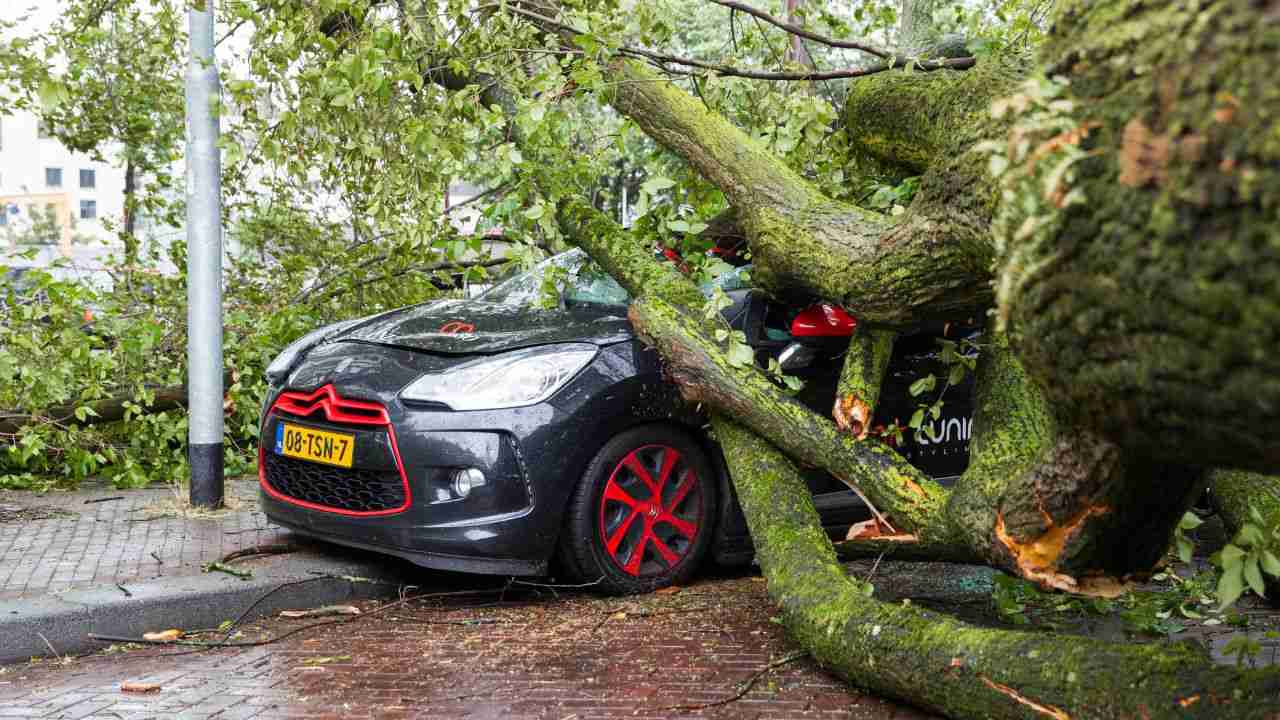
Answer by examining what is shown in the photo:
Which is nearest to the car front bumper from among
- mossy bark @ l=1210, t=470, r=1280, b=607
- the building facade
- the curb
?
the curb

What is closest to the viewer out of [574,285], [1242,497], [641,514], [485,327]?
[1242,497]

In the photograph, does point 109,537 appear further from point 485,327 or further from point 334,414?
point 485,327

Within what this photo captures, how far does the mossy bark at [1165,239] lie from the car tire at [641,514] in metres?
2.95

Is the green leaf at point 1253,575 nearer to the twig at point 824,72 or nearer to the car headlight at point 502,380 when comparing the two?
the twig at point 824,72

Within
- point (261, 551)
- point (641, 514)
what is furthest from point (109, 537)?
point (641, 514)

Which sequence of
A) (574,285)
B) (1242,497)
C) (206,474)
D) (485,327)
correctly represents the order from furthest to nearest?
(206,474), (574,285), (485,327), (1242,497)

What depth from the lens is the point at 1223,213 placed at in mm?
1973

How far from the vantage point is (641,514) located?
5320 mm

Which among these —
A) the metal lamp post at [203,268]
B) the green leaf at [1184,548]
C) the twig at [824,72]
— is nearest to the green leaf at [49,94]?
the metal lamp post at [203,268]

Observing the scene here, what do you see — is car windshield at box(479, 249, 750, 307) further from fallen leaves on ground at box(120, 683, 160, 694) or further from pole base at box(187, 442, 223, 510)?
fallen leaves on ground at box(120, 683, 160, 694)

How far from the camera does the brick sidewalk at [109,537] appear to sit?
→ 5.35 m

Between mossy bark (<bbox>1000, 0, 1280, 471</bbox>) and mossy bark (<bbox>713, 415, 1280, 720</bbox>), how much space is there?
93 centimetres

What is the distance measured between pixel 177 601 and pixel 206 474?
194cm

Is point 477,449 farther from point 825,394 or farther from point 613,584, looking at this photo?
point 825,394
